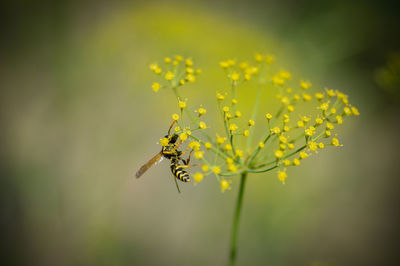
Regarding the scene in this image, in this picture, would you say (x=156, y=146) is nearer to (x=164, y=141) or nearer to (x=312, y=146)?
(x=164, y=141)

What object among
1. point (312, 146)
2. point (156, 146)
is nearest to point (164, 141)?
point (312, 146)

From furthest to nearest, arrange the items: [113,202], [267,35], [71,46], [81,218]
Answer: [267,35] < [113,202] < [71,46] < [81,218]

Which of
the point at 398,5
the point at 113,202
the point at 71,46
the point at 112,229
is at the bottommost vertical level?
the point at 112,229

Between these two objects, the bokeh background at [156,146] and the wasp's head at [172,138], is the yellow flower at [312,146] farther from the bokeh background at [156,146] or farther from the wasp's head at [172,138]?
the bokeh background at [156,146]

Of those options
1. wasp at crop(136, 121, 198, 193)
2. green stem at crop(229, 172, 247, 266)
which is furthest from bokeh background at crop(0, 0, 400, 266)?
green stem at crop(229, 172, 247, 266)

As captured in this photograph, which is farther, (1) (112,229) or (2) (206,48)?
(2) (206,48)

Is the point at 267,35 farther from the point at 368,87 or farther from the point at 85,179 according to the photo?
the point at 85,179

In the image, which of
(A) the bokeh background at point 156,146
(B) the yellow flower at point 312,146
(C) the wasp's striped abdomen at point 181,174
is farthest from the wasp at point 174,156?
(A) the bokeh background at point 156,146

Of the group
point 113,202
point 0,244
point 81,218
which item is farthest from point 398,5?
point 0,244

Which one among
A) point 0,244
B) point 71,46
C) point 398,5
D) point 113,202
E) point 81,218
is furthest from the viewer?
point 398,5
